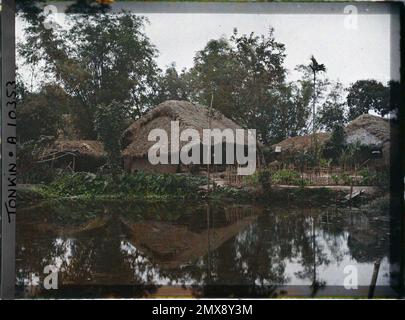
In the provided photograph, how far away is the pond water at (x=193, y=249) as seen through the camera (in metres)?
3.58

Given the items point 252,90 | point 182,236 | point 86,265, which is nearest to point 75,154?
point 86,265

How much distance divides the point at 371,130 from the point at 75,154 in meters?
2.45

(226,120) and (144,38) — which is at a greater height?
(144,38)

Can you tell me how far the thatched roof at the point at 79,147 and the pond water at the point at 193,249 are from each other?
0.42 metres

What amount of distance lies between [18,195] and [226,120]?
1.80 metres

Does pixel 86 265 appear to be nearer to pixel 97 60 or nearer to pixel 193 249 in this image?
pixel 193 249

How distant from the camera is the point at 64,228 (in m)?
3.66

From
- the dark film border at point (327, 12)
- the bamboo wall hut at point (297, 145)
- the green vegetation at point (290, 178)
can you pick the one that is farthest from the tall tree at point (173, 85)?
the green vegetation at point (290, 178)

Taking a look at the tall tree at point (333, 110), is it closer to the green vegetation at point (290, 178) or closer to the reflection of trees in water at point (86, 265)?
the green vegetation at point (290, 178)

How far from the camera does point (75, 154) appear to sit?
12.2 feet

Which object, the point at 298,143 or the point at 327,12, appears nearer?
the point at 327,12
